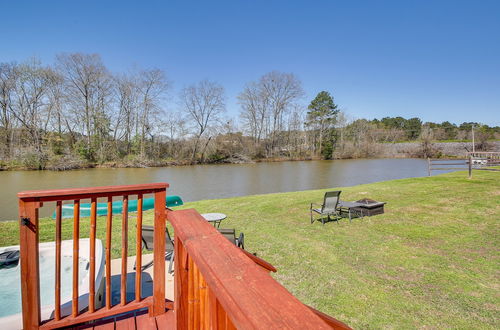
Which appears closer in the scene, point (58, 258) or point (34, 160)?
point (58, 258)

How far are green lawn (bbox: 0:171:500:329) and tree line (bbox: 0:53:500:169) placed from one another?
20.1 m

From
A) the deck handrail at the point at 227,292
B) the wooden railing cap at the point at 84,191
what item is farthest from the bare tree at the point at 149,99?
the deck handrail at the point at 227,292

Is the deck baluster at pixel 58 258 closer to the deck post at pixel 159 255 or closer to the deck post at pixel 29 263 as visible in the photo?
the deck post at pixel 29 263

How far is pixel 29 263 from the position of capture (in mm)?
1464

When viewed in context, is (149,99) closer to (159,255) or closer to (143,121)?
(143,121)

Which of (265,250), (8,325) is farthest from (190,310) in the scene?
(265,250)

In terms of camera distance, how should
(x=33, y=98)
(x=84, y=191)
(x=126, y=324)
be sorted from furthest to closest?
(x=33, y=98) < (x=126, y=324) < (x=84, y=191)

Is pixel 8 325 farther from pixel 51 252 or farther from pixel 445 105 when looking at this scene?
pixel 445 105

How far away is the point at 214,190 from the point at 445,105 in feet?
110

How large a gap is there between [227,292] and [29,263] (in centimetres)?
154

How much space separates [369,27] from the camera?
1898 cm

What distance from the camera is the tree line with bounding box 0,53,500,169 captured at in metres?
21.6

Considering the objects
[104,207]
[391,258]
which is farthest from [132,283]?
[104,207]

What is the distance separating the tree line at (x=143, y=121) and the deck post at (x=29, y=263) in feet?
77.0
